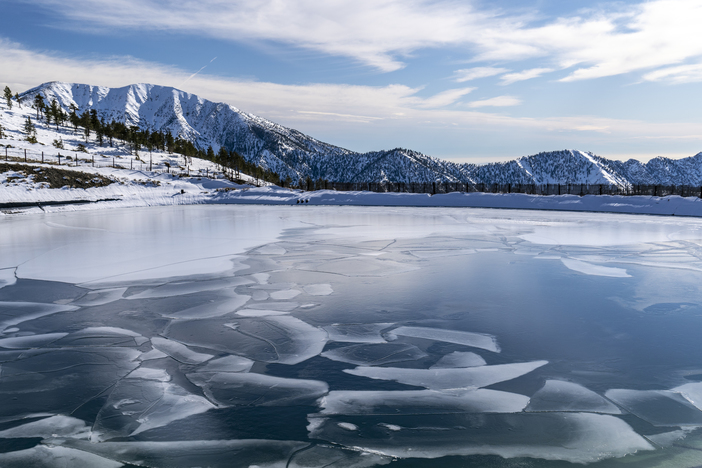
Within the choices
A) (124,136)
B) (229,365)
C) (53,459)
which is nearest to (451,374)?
(229,365)

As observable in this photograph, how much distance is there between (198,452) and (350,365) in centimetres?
178

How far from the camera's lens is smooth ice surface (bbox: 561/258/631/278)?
9.01 meters

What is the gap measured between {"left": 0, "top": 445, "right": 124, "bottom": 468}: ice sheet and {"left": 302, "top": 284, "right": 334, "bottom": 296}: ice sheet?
4515mm

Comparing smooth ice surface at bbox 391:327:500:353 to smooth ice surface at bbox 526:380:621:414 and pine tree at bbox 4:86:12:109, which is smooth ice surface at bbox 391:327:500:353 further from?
pine tree at bbox 4:86:12:109

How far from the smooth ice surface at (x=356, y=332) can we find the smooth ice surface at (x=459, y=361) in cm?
78

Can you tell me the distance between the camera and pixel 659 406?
370 centimetres

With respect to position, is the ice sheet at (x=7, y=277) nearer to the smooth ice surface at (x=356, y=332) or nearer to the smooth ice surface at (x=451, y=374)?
the smooth ice surface at (x=356, y=332)

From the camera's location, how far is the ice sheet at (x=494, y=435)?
3094 millimetres

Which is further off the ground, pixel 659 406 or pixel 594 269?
pixel 594 269

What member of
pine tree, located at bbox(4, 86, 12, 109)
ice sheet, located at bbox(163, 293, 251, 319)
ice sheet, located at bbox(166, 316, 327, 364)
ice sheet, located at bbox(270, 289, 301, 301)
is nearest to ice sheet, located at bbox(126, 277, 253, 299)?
ice sheet, located at bbox(163, 293, 251, 319)

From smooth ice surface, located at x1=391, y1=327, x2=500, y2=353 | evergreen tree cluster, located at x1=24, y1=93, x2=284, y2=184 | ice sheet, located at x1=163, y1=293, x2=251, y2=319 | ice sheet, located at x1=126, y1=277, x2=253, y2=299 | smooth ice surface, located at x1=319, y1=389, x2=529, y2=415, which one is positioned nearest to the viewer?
smooth ice surface, located at x1=319, y1=389, x2=529, y2=415

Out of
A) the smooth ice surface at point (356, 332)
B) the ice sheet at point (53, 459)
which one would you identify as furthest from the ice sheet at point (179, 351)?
the ice sheet at point (53, 459)

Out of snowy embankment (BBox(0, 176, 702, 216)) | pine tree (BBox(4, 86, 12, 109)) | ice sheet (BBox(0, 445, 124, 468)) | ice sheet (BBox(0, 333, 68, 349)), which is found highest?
pine tree (BBox(4, 86, 12, 109))

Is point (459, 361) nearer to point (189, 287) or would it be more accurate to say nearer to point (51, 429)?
point (51, 429)
